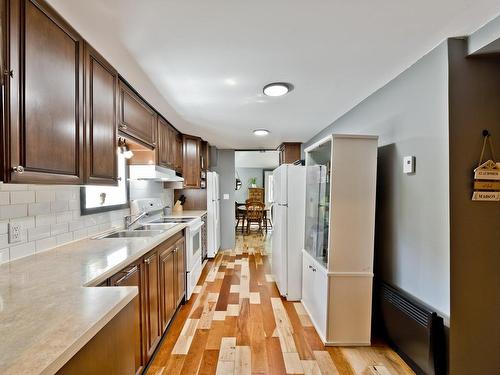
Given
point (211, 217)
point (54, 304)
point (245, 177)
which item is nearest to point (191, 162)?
point (211, 217)

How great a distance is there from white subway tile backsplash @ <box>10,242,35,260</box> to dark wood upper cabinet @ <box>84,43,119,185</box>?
490 millimetres

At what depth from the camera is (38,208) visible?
1.50 m

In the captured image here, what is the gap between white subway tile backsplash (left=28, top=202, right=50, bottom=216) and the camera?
1.45 metres

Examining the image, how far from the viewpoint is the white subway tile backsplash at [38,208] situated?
1.45 metres

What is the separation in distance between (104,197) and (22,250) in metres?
0.84

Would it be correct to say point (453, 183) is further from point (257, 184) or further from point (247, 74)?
point (257, 184)

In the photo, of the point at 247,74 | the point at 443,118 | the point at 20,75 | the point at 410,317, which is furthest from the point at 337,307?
the point at 20,75

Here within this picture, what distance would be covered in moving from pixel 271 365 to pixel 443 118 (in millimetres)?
2057

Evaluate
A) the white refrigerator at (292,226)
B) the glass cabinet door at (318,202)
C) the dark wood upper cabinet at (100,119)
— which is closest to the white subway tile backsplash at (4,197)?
the dark wood upper cabinet at (100,119)

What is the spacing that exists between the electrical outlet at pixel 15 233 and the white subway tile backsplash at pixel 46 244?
0.47 feet

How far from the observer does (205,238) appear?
4.29m

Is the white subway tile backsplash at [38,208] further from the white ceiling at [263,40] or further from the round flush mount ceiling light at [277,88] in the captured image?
the round flush mount ceiling light at [277,88]

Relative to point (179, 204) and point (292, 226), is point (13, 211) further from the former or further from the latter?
point (179, 204)

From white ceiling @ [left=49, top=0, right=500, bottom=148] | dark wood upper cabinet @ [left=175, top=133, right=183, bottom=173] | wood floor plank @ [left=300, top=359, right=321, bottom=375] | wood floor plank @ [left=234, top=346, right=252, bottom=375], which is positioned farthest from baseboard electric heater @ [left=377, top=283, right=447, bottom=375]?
dark wood upper cabinet @ [left=175, top=133, right=183, bottom=173]
